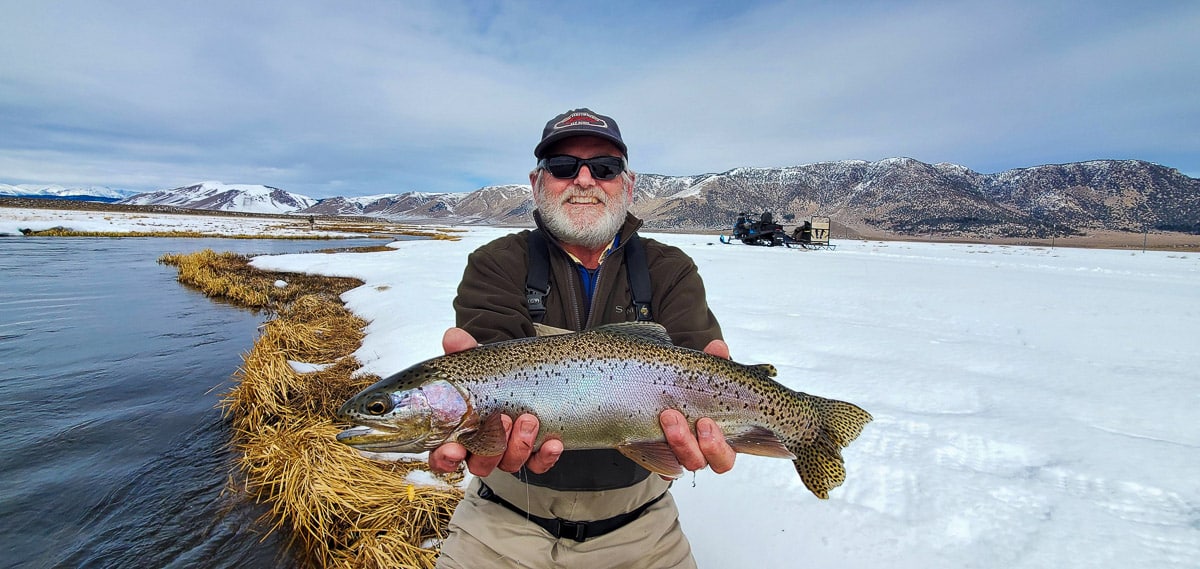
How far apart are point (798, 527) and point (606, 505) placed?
1929mm

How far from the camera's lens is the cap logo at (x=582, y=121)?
3.68 meters

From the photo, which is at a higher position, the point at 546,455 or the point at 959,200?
the point at 959,200

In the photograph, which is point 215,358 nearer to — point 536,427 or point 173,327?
point 173,327

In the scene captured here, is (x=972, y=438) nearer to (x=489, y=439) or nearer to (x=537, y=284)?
(x=537, y=284)

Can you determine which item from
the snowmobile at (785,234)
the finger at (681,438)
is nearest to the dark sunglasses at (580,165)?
the finger at (681,438)

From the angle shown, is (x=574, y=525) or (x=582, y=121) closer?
(x=574, y=525)

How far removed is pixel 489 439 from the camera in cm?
255

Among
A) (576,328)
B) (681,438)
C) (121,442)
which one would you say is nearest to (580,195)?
(576,328)

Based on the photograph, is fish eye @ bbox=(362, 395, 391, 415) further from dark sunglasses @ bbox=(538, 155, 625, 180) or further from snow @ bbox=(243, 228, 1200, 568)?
snow @ bbox=(243, 228, 1200, 568)

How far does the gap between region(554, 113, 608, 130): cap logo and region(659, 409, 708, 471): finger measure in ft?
7.18

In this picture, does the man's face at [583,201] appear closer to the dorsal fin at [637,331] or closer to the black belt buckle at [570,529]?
the dorsal fin at [637,331]

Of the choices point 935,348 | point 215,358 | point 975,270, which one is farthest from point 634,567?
point 975,270

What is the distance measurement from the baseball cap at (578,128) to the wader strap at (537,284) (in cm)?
86

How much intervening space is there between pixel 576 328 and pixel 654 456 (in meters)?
1.12
